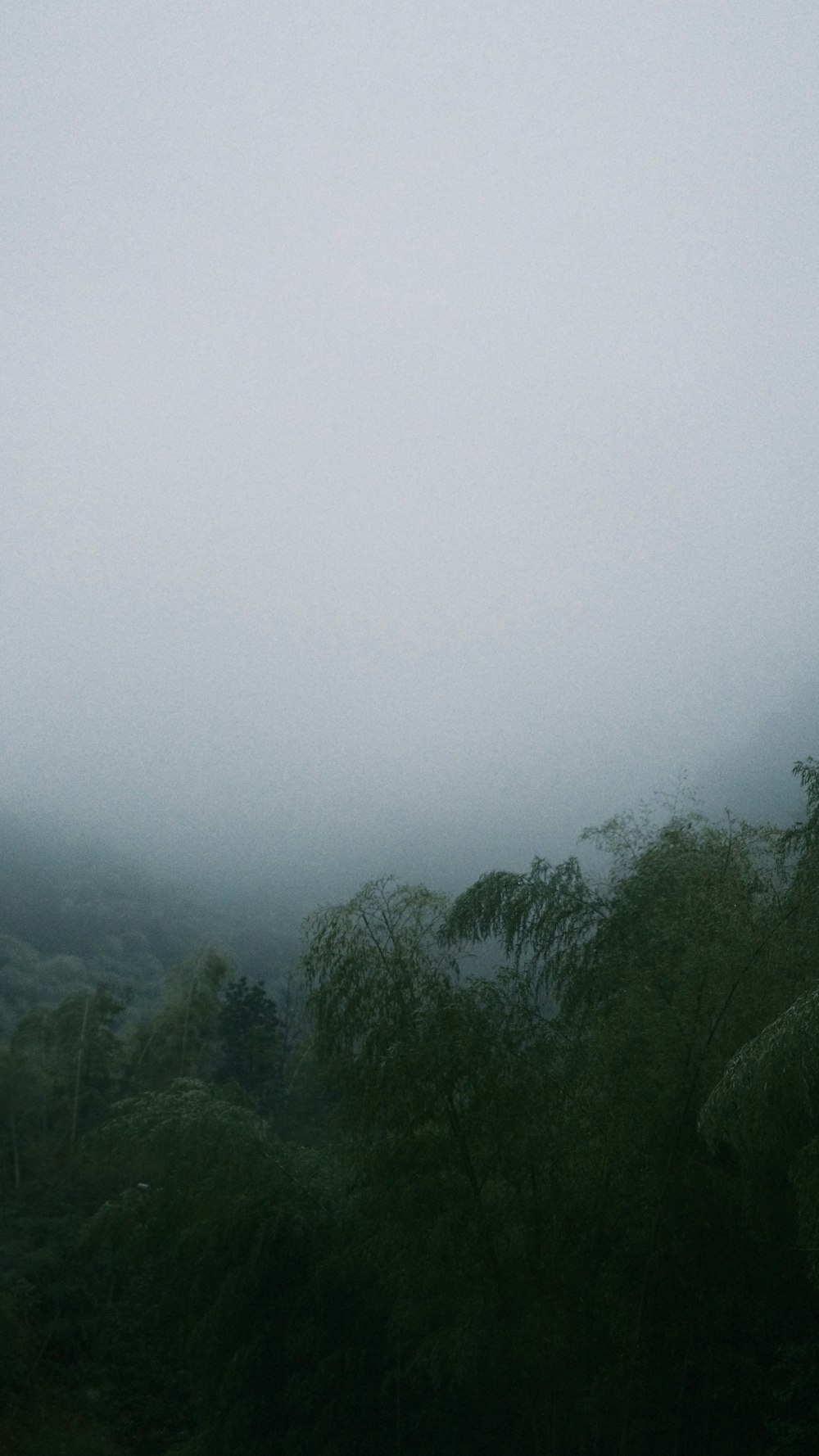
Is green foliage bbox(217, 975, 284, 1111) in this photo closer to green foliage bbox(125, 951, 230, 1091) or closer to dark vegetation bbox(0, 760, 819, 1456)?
green foliage bbox(125, 951, 230, 1091)

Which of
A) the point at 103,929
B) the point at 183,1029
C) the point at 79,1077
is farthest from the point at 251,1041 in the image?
the point at 103,929

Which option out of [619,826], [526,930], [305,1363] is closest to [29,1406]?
[305,1363]

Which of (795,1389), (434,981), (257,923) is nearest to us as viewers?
(795,1389)

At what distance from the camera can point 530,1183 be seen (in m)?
5.69

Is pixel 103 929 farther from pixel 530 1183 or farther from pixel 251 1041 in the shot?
pixel 530 1183

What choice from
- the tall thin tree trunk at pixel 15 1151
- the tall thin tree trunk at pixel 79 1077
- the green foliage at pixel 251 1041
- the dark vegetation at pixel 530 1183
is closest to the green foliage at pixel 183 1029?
the green foliage at pixel 251 1041

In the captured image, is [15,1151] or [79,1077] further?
[79,1077]

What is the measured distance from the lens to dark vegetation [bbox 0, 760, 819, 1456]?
5148 mm

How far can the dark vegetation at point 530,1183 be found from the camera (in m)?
5.15

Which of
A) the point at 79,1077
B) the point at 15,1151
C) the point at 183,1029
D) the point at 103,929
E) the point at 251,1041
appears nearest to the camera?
the point at 15,1151

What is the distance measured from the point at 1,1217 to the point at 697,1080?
13.4 m

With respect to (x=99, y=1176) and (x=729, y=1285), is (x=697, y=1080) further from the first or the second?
(x=99, y=1176)

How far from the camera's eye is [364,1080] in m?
5.83

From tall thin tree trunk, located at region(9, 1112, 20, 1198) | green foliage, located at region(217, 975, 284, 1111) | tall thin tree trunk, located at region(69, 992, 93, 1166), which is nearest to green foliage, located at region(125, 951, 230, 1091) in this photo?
green foliage, located at region(217, 975, 284, 1111)
